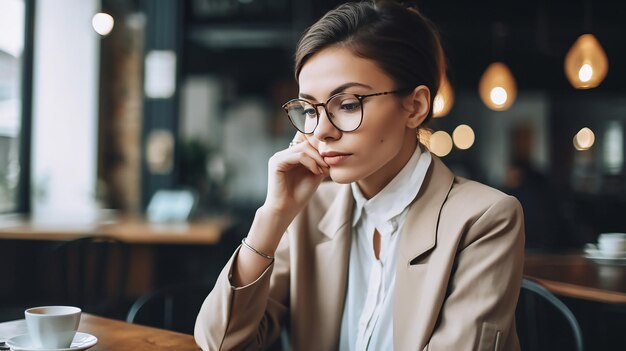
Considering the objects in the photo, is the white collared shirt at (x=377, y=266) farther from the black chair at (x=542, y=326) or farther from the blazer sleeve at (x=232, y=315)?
the black chair at (x=542, y=326)

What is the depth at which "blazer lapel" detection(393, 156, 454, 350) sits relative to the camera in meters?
1.34

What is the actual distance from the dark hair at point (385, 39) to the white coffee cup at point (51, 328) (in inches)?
28.8

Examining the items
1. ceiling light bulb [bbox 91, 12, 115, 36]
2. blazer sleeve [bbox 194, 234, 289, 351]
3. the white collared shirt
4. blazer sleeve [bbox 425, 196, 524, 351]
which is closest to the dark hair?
the white collared shirt

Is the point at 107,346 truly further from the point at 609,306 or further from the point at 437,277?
the point at 609,306

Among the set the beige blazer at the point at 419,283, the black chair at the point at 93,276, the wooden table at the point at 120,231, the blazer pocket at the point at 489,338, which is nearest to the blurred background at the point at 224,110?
the wooden table at the point at 120,231

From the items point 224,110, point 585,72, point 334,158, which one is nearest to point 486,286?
point 334,158

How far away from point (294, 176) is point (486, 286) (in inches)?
20.0

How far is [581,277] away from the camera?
7.54 ft

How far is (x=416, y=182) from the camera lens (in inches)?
58.0

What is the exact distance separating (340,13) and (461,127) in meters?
7.12

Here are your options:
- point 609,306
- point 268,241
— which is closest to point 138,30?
point 609,306

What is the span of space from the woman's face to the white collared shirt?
108 mm

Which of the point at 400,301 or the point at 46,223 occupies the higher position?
the point at 400,301

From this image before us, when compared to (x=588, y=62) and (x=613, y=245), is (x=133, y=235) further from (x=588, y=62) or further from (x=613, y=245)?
(x=588, y=62)
